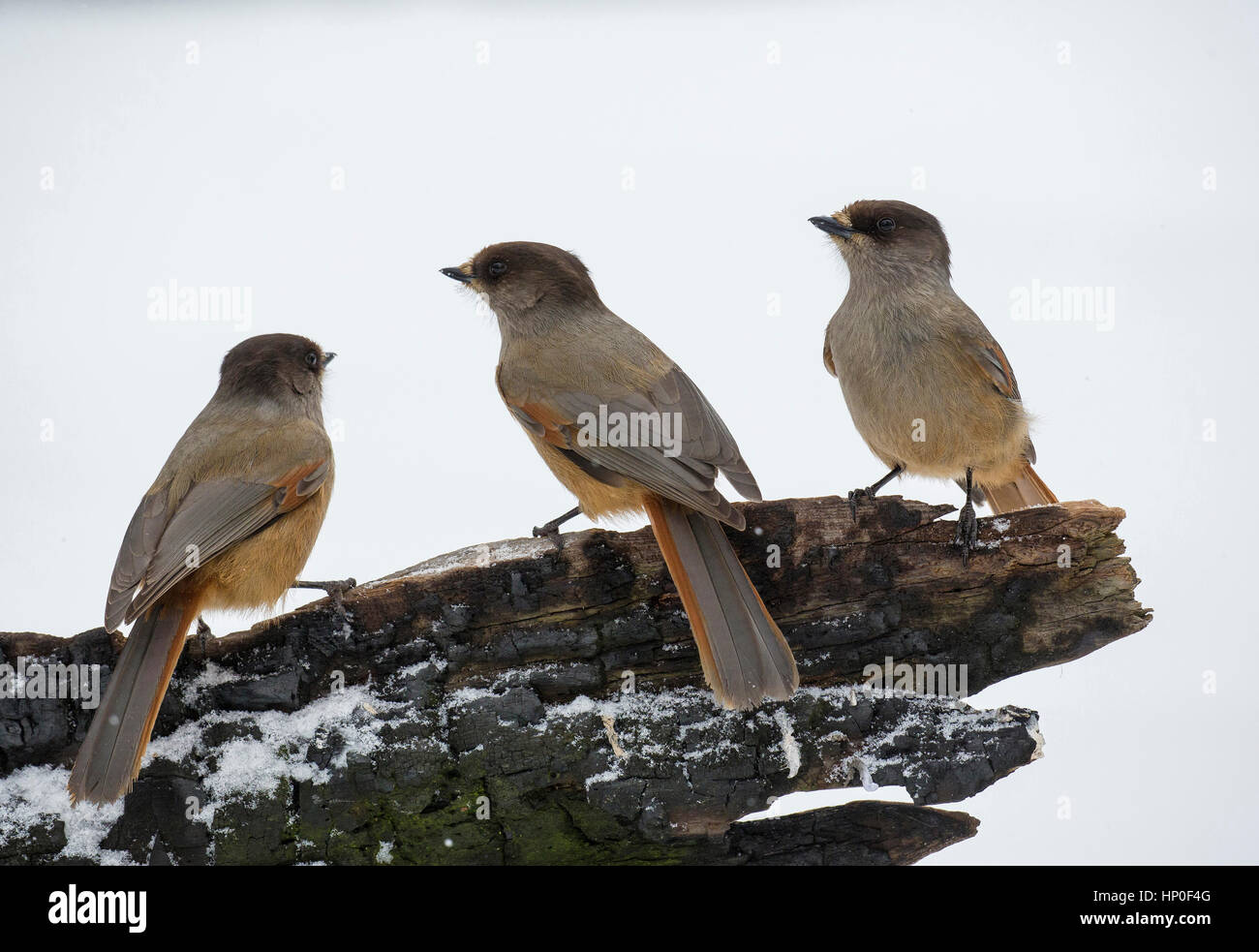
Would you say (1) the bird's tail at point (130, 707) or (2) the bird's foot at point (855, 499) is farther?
(2) the bird's foot at point (855, 499)

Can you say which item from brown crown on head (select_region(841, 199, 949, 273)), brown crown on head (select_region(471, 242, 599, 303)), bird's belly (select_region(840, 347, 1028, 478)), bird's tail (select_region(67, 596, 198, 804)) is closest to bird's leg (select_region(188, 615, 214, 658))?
bird's tail (select_region(67, 596, 198, 804))

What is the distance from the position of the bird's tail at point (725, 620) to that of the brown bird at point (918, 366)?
0.66 meters

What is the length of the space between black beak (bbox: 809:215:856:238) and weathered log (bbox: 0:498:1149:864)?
1263 millimetres

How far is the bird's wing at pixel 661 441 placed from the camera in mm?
3809

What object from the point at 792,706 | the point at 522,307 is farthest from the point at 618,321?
the point at 792,706

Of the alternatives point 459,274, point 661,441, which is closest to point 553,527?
point 661,441

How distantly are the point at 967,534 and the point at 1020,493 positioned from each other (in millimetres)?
954

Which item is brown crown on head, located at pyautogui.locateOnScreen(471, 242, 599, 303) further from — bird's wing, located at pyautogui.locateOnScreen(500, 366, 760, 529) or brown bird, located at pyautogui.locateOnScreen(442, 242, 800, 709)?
bird's wing, located at pyautogui.locateOnScreen(500, 366, 760, 529)

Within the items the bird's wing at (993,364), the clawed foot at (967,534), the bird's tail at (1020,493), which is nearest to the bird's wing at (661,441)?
the clawed foot at (967,534)

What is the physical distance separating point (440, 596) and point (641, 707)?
2.68ft

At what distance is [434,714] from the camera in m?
3.93

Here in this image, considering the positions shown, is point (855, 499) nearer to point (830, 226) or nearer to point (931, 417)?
point (931, 417)

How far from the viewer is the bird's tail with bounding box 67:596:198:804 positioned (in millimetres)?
3441

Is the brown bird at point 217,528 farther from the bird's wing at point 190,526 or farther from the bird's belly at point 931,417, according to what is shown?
the bird's belly at point 931,417
